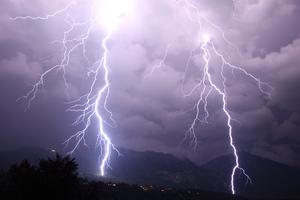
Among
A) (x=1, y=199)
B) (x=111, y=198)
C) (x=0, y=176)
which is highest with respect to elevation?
(x=111, y=198)

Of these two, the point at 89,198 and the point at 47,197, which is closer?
the point at 47,197

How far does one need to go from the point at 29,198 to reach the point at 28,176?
1613mm

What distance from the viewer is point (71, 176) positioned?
3002 centimetres

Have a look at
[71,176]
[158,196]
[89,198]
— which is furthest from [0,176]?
[158,196]

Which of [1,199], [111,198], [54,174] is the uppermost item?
[111,198]

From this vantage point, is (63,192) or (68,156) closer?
(63,192)

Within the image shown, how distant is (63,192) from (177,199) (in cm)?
16401

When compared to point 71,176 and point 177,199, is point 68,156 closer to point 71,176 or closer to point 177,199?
point 71,176

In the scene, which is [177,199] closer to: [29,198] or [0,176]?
[0,176]

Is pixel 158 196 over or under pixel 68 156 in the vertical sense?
over

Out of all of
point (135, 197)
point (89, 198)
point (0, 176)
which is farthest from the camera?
point (135, 197)

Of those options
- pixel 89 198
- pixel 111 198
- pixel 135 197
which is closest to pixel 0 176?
pixel 89 198

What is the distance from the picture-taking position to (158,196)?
179 meters

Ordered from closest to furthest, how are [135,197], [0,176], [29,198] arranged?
[29,198], [0,176], [135,197]
